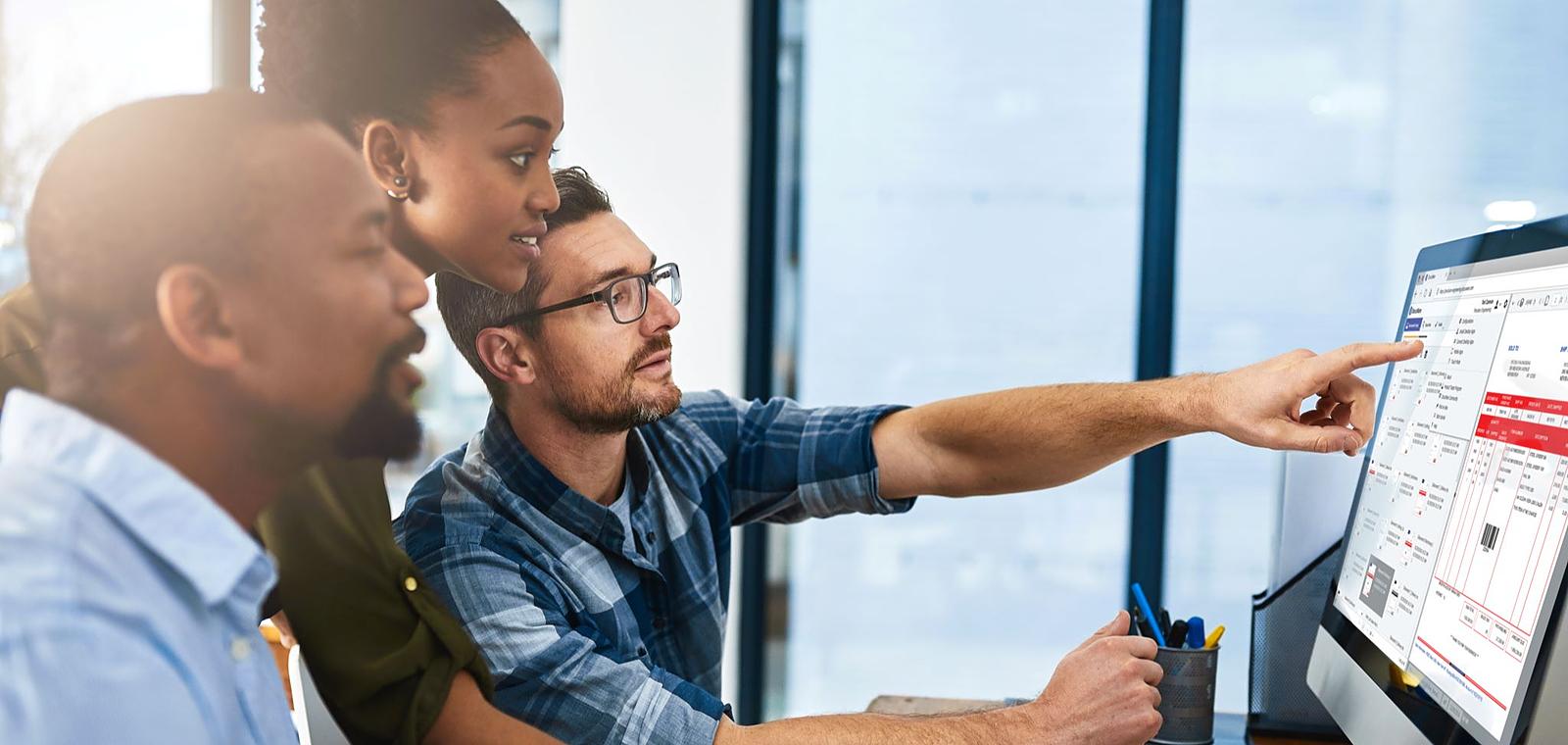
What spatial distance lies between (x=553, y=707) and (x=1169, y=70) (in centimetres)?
179

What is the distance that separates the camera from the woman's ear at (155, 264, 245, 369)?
0.42m

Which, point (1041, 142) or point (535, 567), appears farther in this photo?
point (1041, 142)

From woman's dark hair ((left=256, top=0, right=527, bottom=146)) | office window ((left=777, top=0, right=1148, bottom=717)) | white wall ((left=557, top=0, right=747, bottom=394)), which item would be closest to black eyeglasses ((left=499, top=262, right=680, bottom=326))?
woman's dark hair ((left=256, top=0, right=527, bottom=146))

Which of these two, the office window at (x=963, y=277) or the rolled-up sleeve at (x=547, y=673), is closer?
the rolled-up sleeve at (x=547, y=673)

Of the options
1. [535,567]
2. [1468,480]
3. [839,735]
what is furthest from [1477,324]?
[535,567]

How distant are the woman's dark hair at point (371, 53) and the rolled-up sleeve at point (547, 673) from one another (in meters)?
0.34

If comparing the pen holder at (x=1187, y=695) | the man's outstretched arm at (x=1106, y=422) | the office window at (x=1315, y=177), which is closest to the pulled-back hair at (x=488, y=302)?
the man's outstretched arm at (x=1106, y=422)

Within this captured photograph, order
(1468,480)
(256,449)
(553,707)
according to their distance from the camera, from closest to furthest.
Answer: (256,449) → (1468,480) → (553,707)

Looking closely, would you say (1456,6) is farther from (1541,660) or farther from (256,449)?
(256,449)

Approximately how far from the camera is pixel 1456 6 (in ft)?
6.77

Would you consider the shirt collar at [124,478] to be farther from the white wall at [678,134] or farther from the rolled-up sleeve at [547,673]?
the white wall at [678,134]

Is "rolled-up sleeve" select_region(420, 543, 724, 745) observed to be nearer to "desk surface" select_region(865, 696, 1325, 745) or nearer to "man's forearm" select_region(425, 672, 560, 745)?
"man's forearm" select_region(425, 672, 560, 745)

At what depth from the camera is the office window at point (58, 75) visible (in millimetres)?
470

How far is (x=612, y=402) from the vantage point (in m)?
0.94
